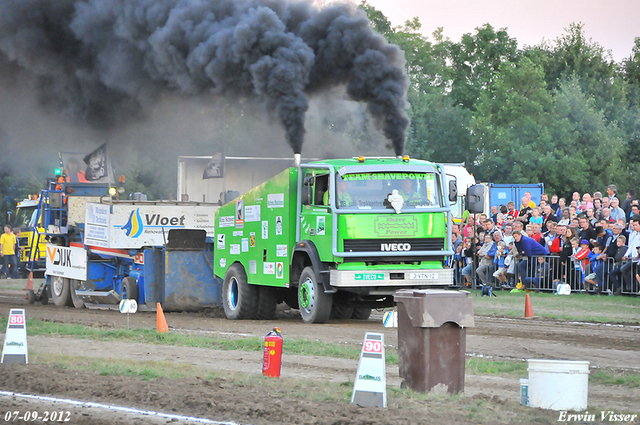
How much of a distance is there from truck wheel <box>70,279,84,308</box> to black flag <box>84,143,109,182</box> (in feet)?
13.1

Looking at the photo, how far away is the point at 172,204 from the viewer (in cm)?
1944

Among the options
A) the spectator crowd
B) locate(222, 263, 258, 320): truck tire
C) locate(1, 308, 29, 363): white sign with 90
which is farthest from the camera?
the spectator crowd

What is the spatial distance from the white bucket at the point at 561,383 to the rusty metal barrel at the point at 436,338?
0.84 m

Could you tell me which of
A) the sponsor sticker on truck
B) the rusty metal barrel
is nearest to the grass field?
the rusty metal barrel

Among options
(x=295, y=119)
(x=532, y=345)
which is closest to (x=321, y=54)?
(x=295, y=119)

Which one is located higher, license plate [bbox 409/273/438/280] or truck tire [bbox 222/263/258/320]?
license plate [bbox 409/273/438/280]

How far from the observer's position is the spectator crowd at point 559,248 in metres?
19.3

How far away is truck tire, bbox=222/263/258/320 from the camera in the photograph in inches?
645

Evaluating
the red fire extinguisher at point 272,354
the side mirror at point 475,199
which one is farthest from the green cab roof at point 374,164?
the red fire extinguisher at point 272,354

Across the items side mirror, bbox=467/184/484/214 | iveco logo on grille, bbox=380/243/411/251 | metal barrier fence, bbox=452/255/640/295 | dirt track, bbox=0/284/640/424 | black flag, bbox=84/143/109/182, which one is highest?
black flag, bbox=84/143/109/182

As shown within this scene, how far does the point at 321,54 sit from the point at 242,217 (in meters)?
5.95

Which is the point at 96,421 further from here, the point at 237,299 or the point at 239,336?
the point at 237,299

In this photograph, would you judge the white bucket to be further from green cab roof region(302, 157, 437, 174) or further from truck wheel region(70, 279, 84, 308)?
truck wheel region(70, 279, 84, 308)

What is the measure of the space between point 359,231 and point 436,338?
20.9 ft
